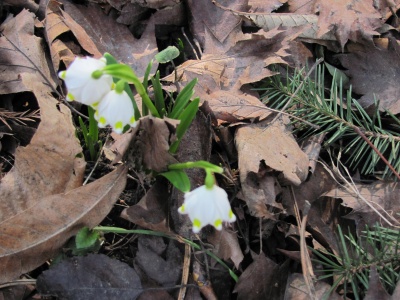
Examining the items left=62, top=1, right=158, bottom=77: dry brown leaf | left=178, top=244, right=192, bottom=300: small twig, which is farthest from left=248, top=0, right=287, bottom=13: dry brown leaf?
left=178, top=244, right=192, bottom=300: small twig

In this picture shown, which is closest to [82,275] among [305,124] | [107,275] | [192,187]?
[107,275]

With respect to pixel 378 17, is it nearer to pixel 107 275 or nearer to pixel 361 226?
pixel 361 226

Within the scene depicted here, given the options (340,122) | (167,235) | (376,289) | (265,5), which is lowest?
(376,289)

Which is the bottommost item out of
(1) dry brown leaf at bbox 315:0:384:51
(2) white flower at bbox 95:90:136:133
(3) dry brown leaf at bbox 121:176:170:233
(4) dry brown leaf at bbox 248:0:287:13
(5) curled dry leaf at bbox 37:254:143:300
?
(5) curled dry leaf at bbox 37:254:143:300

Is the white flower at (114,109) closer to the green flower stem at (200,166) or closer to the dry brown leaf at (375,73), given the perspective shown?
the green flower stem at (200,166)

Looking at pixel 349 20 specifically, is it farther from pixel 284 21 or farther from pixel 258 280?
pixel 258 280

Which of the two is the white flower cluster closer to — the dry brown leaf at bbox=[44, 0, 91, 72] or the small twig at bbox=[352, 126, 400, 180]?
the dry brown leaf at bbox=[44, 0, 91, 72]

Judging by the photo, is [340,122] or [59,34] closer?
[340,122]

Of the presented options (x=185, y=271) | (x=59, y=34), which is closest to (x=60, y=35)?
(x=59, y=34)
